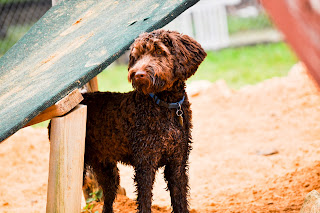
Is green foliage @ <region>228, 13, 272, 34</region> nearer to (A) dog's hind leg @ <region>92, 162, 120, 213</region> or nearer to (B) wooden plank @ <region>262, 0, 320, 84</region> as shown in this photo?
(A) dog's hind leg @ <region>92, 162, 120, 213</region>

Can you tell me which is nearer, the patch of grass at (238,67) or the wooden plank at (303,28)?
the wooden plank at (303,28)

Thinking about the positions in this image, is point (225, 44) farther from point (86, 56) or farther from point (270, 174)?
point (86, 56)

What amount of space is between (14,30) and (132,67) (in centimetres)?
902

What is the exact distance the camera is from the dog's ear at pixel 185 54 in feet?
11.4

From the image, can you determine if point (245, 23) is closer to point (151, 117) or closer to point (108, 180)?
point (108, 180)

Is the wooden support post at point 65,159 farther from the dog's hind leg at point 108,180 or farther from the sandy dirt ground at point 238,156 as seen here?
the sandy dirt ground at point 238,156

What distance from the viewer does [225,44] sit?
16172mm

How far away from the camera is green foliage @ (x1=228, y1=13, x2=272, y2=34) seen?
52.9 feet

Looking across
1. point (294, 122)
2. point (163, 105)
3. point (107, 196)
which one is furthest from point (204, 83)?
point (163, 105)

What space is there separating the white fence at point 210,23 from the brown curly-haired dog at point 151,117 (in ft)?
40.6

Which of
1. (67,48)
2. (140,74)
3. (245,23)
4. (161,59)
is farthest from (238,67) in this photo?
(140,74)

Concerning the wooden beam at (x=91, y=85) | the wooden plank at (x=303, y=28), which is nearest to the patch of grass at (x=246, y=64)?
the wooden beam at (x=91, y=85)

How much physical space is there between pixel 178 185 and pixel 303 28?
8.40 feet

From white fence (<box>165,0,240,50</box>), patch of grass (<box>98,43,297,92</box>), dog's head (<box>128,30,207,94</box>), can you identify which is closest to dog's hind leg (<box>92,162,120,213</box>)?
dog's head (<box>128,30,207,94</box>)
